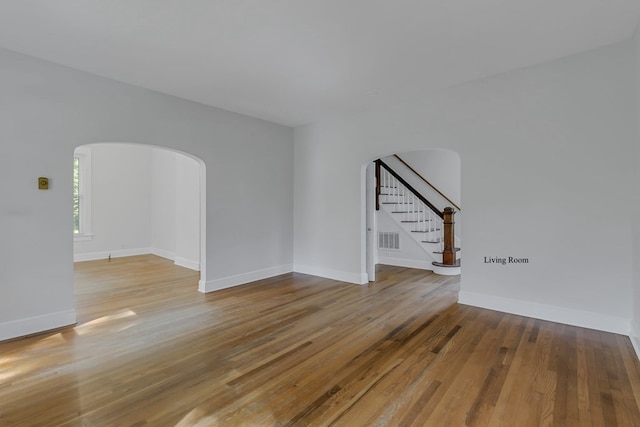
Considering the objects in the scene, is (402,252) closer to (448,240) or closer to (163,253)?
(448,240)

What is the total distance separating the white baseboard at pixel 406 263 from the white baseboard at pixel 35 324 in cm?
557

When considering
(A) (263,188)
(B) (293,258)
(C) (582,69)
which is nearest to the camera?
(C) (582,69)

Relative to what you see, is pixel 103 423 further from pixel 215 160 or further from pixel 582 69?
pixel 582 69

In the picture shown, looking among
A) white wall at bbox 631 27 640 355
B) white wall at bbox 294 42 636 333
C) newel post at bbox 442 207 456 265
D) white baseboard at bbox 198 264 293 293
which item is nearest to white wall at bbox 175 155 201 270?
white baseboard at bbox 198 264 293 293

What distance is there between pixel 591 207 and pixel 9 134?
613 cm

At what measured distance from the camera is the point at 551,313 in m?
3.59

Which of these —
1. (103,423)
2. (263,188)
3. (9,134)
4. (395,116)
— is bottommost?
(103,423)

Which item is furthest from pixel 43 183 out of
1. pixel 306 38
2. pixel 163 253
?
pixel 163 253

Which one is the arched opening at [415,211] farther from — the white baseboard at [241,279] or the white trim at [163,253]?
the white trim at [163,253]

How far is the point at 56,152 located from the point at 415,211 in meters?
6.13

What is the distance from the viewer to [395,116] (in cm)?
483

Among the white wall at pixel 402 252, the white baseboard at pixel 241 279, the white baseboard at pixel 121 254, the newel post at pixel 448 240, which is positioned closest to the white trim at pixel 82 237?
the white baseboard at pixel 121 254

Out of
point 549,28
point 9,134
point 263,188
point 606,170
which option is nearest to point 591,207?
point 606,170

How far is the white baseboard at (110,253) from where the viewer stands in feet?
24.3
